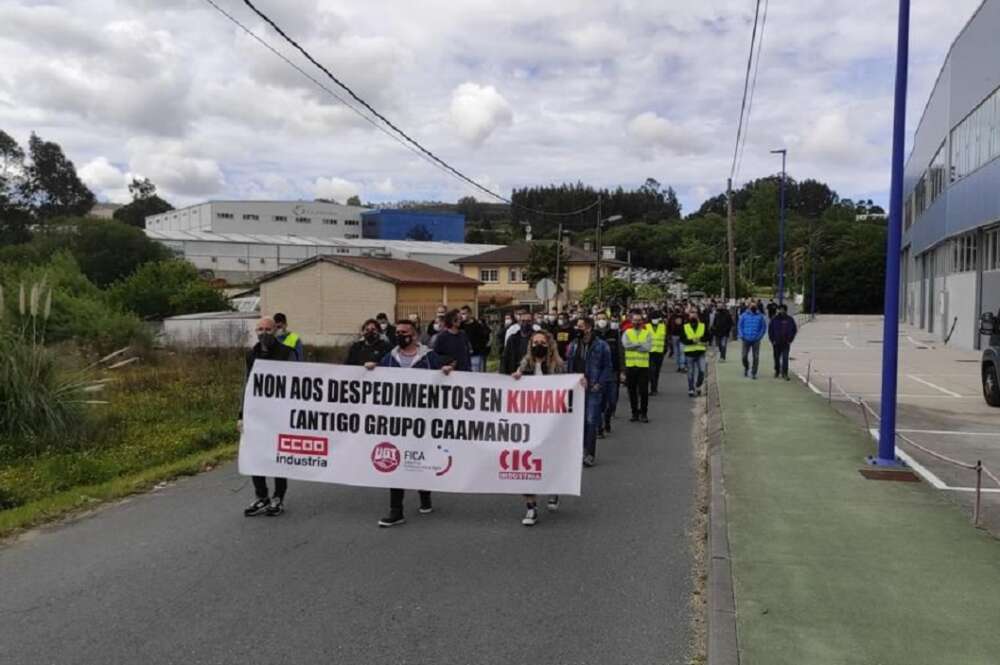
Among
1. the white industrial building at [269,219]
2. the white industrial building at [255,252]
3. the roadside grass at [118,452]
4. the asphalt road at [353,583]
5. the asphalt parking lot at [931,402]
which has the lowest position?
the roadside grass at [118,452]

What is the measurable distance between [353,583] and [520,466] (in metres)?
2.24

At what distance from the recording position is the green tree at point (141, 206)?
138 m

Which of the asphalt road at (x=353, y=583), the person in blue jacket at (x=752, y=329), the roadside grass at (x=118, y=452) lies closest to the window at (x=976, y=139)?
the person in blue jacket at (x=752, y=329)

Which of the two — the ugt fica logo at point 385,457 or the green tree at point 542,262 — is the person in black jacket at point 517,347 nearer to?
the ugt fica logo at point 385,457

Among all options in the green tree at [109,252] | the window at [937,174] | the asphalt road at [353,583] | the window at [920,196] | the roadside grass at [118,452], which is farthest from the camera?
the green tree at [109,252]

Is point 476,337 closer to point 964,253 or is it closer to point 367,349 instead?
point 367,349

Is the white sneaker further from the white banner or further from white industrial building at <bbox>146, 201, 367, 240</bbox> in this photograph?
white industrial building at <bbox>146, 201, 367, 240</bbox>

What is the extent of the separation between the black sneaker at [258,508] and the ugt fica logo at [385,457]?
1108 millimetres

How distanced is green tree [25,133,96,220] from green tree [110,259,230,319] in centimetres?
5541

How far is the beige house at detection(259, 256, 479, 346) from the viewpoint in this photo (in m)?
42.5

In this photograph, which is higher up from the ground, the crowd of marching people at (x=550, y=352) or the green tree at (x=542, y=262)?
the green tree at (x=542, y=262)

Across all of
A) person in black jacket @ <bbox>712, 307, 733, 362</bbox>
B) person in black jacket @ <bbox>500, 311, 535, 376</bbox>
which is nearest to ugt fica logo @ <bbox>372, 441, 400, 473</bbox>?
person in black jacket @ <bbox>500, 311, 535, 376</bbox>

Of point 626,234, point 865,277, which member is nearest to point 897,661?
point 865,277

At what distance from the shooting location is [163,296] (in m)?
57.6
